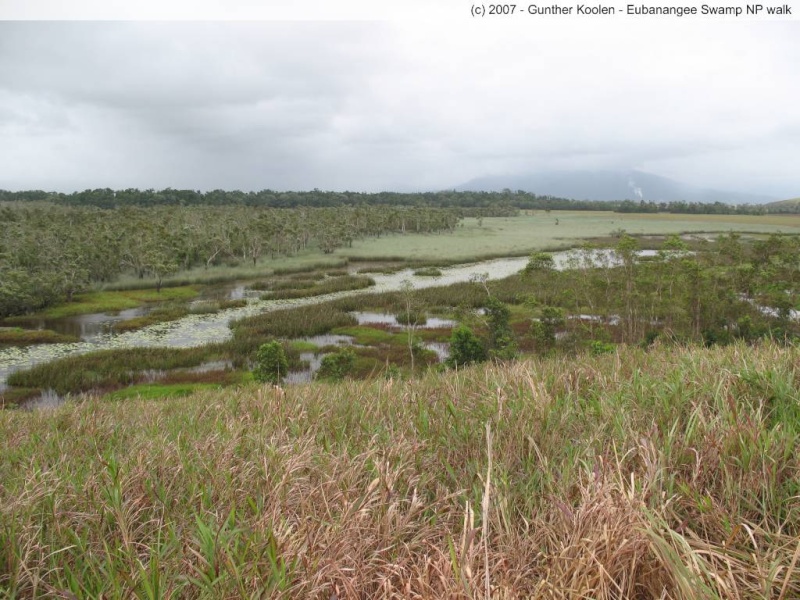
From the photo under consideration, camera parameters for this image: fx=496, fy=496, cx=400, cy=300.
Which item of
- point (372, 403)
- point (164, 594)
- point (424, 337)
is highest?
point (164, 594)

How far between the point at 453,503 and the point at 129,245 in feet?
191

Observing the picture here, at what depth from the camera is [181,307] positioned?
39.0 m

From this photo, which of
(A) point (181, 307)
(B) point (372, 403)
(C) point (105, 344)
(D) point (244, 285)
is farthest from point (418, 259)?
(B) point (372, 403)

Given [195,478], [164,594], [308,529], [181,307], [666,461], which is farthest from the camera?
[181,307]

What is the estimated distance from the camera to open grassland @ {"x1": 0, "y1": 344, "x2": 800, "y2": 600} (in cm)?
180

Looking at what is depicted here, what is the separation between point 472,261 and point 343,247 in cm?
2191

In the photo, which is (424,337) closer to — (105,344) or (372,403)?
(105,344)

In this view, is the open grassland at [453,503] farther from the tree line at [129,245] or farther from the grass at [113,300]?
the tree line at [129,245]

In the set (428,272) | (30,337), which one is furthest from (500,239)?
(30,337)

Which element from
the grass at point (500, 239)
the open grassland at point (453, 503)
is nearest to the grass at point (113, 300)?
the grass at point (500, 239)

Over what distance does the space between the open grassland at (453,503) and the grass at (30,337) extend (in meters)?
31.4

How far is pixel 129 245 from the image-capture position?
52.6m

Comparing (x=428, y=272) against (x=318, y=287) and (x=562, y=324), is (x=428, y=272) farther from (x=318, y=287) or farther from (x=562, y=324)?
(x=562, y=324)

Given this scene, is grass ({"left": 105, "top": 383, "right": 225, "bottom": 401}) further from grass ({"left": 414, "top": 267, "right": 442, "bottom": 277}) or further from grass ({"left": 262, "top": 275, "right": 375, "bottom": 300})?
grass ({"left": 414, "top": 267, "right": 442, "bottom": 277})
